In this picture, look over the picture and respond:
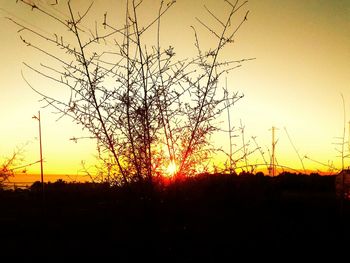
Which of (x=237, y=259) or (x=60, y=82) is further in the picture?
(x=237, y=259)

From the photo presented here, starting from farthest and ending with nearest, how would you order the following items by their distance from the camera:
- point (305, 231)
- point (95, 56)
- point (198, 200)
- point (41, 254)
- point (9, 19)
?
point (305, 231)
point (41, 254)
point (198, 200)
point (95, 56)
point (9, 19)

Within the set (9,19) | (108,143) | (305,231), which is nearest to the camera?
(9,19)

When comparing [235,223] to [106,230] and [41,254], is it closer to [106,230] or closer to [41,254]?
[106,230]

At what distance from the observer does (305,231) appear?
202 inches

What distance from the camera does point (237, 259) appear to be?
12.3ft

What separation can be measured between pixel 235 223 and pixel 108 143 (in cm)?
201

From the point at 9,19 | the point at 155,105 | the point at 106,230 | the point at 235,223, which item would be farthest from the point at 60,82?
the point at 235,223

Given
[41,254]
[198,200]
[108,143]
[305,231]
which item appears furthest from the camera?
[305,231]

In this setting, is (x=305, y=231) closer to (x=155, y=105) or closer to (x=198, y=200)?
(x=198, y=200)

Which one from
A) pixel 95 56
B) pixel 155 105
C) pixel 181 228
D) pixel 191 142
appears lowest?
pixel 181 228

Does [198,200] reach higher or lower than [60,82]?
lower

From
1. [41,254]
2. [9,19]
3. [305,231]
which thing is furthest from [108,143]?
[305,231]

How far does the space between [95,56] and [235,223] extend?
2672 millimetres

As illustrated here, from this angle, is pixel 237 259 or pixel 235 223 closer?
pixel 237 259
